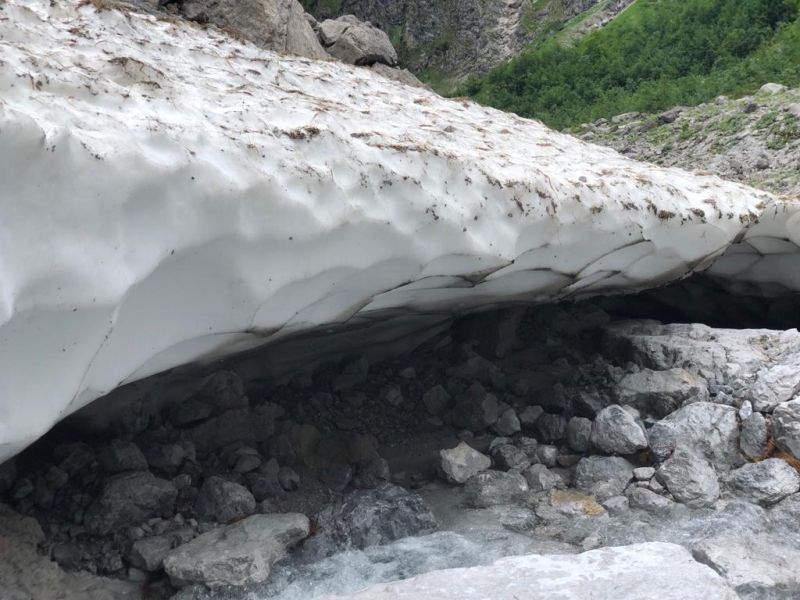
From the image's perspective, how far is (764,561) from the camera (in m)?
1.95

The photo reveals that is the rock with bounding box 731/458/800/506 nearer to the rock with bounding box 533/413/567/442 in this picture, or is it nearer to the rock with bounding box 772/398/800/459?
the rock with bounding box 772/398/800/459

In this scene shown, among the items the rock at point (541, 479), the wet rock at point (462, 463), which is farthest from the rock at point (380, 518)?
the rock at point (541, 479)

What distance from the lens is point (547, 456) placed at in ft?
8.71

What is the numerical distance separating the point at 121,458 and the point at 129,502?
0.19 metres

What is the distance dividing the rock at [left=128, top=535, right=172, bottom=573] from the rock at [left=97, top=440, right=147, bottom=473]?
304 mm

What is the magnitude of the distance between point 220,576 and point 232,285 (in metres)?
0.73

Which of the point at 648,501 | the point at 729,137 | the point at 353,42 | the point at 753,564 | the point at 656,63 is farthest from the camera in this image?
the point at 656,63

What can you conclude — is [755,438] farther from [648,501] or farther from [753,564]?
[753,564]

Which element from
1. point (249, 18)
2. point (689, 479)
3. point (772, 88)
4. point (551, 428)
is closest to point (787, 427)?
point (689, 479)

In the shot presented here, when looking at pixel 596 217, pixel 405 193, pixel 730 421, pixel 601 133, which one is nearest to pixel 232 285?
pixel 405 193

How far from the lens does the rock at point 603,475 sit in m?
2.46

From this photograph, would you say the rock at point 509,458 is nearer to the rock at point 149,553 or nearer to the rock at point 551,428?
the rock at point 551,428

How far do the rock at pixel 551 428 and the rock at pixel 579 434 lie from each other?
29 millimetres

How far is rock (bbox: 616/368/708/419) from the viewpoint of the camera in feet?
9.38
